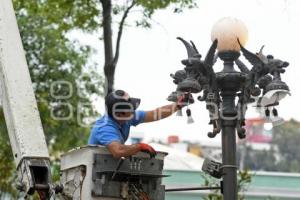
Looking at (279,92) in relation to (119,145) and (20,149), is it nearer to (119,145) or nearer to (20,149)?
(119,145)

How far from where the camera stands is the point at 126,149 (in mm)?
6492

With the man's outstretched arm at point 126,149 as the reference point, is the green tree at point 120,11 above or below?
above

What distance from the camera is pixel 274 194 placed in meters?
20.1

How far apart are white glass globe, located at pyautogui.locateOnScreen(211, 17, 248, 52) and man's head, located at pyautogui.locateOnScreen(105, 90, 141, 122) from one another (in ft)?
4.16

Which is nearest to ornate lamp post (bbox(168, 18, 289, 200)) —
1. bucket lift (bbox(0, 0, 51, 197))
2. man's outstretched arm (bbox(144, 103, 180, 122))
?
man's outstretched arm (bbox(144, 103, 180, 122))

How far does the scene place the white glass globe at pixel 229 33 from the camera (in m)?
7.86

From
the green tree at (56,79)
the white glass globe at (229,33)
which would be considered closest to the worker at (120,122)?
the white glass globe at (229,33)

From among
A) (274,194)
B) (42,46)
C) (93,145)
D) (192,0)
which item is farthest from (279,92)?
(42,46)

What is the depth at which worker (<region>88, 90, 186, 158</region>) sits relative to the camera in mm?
6543

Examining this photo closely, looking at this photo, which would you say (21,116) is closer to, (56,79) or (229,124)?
(229,124)

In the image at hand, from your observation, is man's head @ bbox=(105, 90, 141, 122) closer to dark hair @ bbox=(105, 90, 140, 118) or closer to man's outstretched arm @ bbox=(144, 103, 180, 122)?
dark hair @ bbox=(105, 90, 140, 118)

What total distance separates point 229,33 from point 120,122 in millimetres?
1578

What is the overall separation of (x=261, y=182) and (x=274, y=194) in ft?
2.27

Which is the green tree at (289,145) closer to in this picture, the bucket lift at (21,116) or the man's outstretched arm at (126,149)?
the bucket lift at (21,116)
